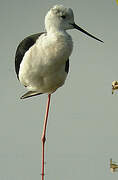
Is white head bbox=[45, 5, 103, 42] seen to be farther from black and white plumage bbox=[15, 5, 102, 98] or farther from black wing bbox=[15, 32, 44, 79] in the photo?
black wing bbox=[15, 32, 44, 79]

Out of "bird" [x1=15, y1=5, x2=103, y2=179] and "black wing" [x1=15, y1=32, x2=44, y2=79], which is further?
"black wing" [x1=15, y1=32, x2=44, y2=79]

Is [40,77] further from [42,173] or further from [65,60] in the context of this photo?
[42,173]

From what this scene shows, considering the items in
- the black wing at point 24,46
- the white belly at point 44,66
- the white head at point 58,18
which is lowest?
the white belly at point 44,66

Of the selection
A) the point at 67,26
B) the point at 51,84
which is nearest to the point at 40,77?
the point at 51,84

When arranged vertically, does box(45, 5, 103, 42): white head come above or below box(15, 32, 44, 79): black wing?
above

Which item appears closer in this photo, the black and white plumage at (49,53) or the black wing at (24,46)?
the black and white plumage at (49,53)

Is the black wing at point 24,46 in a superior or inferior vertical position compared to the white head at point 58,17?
inferior

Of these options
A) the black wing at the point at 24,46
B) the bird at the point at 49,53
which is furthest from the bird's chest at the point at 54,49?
the black wing at the point at 24,46

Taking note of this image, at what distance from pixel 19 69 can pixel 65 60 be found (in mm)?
424

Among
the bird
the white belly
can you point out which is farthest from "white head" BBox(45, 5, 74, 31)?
the white belly

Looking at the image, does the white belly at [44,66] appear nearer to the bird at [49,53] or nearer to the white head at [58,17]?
the bird at [49,53]

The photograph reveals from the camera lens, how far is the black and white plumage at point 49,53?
445 cm

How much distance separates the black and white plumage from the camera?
4.45 metres

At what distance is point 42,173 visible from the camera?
4367 millimetres
